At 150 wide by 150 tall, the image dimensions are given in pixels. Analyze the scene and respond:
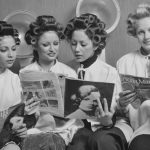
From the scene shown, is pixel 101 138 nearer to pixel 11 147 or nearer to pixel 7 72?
pixel 11 147

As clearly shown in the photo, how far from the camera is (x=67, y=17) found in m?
1.88

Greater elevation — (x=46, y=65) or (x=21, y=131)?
(x=46, y=65)

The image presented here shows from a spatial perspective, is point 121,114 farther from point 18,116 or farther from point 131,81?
point 18,116

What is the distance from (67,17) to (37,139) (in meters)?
0.88

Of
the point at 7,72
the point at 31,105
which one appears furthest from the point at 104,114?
the point at 7,72

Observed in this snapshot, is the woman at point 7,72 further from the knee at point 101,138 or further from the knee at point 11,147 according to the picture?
the knee at point 101,138

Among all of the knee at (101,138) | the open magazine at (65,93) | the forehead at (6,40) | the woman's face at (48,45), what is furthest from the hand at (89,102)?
the forehead at (6,40)

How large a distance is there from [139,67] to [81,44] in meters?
0.28

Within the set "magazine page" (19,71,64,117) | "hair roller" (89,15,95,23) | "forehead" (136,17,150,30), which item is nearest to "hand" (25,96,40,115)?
"magazine page" (19,71,64,117)

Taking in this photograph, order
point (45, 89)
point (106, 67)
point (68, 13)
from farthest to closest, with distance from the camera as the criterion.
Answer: point (68, 13), point (106, 67), point (45, 89)

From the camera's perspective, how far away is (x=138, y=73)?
1.45 m

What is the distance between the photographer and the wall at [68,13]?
6.07 ft

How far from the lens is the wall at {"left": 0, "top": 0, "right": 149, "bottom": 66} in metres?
1.85

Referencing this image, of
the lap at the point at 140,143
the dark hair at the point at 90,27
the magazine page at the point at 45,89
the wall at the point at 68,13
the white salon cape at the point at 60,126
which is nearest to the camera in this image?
the lap at the point at 140,143
